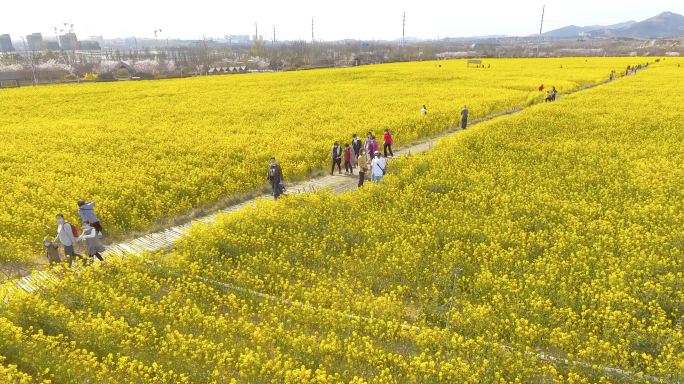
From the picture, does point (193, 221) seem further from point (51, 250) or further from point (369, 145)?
point (369, 145)

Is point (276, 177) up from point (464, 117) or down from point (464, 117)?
down

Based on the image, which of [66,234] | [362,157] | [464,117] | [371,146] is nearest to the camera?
[66,234]

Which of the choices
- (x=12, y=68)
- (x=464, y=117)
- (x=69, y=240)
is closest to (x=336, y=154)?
(x=69, y=240)

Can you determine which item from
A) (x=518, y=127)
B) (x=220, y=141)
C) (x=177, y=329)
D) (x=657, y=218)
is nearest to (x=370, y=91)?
(x=518, y=127)

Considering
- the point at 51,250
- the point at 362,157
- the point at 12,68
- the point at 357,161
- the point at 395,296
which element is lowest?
the point at 395,296

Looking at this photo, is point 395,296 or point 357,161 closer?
point 395,296

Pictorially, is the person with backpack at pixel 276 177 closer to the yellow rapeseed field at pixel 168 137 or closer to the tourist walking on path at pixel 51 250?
the yellow rapeseed field at pixel 168 137

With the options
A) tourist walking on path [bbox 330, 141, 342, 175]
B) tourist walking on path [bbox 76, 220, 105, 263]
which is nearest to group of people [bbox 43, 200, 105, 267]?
tourist walking on path [bbox 76, 220, 105, 263]
